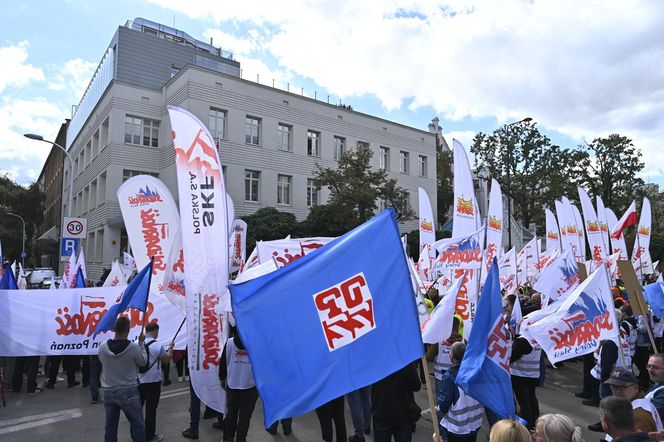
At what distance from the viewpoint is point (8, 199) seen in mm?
57094

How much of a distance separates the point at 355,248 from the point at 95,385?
662 cm

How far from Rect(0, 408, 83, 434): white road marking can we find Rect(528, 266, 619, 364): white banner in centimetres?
715

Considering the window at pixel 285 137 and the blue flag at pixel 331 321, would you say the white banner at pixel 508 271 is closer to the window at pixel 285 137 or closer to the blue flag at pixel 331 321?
the blue flag at pixel 331 321

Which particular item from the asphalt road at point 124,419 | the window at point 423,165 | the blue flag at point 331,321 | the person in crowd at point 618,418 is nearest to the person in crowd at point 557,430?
the person in crowd at point 618,418

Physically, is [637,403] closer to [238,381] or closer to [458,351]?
[458,351]

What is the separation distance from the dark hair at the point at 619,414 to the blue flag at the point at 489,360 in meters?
1.17

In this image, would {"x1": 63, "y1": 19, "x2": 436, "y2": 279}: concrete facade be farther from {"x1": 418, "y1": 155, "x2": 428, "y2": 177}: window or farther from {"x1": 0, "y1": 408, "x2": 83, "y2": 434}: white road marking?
{"x1": 0, "y1": 408, "x2": 83, "y2": 434}: white road marking

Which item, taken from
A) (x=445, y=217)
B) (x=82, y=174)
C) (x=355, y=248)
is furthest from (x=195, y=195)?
(x=445, y=217)

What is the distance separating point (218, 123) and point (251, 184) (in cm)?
447

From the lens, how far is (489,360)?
441 centimetres

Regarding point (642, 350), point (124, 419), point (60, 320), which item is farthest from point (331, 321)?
point (642, 350)

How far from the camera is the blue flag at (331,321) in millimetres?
3439

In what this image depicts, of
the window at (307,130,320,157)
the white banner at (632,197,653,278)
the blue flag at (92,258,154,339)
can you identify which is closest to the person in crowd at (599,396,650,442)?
the blue flag at (92,258,154,339)

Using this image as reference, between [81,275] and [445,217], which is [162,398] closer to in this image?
[81,275]
